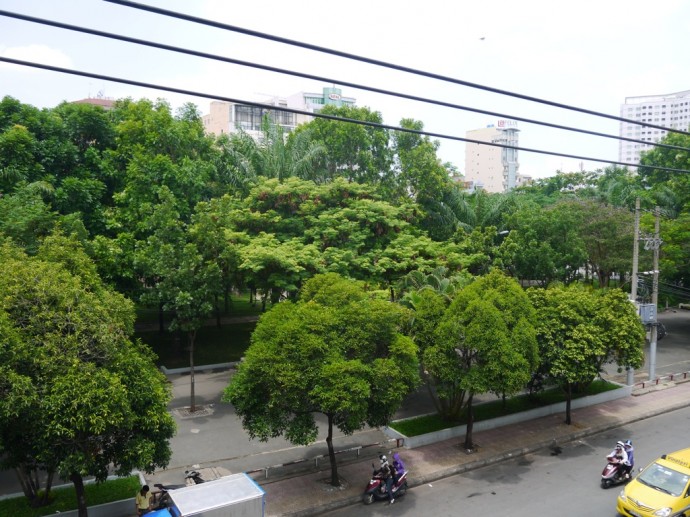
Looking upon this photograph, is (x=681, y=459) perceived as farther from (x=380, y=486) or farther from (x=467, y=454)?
(x=380, y=486)

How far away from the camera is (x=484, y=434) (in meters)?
16.6

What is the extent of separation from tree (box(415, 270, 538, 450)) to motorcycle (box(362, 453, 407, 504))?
2663 millimetres

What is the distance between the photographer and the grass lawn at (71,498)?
38.0 feet

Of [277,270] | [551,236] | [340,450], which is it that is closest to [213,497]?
[340,450]

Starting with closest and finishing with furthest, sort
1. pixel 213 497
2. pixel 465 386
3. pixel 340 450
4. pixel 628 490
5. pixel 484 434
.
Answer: pixel 213 497, pixel 628 490, pixel 465 386, pixel 340 450, pixel 484 434

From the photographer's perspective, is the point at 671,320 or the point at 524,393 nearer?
the point at 524,393

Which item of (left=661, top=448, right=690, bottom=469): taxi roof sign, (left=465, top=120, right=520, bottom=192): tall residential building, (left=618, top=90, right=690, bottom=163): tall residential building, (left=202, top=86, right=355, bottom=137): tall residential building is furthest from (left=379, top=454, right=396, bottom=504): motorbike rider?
→ (left=618, top=90, right=690, bottom=163): tall residential building

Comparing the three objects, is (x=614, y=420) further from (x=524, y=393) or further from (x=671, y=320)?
(x=671, y=320)

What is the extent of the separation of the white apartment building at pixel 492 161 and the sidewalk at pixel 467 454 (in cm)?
6942

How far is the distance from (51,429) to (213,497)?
3205mm

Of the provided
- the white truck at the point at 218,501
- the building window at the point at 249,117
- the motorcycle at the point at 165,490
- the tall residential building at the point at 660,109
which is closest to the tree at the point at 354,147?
the motorcycle at the point at 165,490

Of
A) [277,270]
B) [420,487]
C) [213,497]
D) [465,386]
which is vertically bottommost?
[420,487]

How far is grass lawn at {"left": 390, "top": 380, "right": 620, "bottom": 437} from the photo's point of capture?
16516 mm

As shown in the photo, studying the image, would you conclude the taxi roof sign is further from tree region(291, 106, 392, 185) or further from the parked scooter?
tree region(291, 106, 392, 185)
